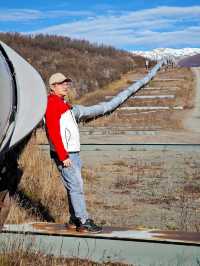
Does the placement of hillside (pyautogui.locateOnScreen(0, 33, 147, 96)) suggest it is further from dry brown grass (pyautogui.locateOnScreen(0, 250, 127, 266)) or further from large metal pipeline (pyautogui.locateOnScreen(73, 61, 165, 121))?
dry brown grass (pyautogui.locateOnScreen(0, 250, 127, 266))

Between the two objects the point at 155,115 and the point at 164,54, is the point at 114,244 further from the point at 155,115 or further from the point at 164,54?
the point at 164,54

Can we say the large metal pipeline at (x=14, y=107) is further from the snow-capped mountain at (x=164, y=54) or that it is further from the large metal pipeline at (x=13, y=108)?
the snow-capped mountain at (x=164, y=54)

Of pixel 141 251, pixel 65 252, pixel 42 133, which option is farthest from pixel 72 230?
pixel 42 133

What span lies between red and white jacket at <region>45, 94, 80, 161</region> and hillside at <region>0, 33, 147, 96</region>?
59.6 feet

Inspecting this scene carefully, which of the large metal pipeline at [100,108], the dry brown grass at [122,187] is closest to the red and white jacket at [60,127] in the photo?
the dry brown grass at [122,187]

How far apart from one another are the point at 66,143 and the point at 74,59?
1124 inches

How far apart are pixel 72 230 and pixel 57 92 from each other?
1286mm

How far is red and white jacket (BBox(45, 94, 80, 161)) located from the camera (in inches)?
208

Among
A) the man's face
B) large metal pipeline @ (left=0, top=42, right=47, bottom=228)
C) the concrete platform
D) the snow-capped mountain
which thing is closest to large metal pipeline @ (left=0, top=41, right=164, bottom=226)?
large metal pipeline @ (left=0, top=42, right=47, bottom=228)

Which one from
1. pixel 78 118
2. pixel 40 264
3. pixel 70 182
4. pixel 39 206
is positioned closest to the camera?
pixel 40 264

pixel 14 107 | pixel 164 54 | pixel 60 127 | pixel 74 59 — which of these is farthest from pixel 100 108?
pixel 164 54

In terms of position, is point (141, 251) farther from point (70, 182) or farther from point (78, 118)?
point (78, 118)

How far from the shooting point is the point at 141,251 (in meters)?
5.10

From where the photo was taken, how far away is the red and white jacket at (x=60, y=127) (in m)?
5.29
